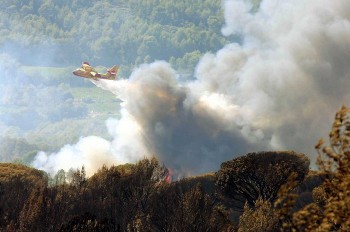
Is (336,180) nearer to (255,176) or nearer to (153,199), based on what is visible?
(153,199)

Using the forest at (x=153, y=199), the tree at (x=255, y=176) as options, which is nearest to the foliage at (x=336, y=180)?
the forest at (x=153, y=199)

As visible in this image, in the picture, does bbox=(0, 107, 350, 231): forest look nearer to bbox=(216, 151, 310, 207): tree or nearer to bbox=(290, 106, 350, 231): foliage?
bbox=(216, 151, 310, 207): tree

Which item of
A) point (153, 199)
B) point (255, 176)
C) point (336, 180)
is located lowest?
point (336, 180)

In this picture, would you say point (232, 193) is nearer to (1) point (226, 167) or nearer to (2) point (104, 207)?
(1) point (226, 167)

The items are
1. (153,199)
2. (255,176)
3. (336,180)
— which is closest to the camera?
(336,180)

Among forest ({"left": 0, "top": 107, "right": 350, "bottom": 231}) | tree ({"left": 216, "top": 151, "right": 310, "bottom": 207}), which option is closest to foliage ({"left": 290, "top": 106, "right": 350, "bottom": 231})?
forest ({"left": 0, "top": 107, "right": 350, "bottom": 231})

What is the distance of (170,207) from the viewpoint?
80312mm

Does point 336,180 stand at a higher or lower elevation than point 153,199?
lower

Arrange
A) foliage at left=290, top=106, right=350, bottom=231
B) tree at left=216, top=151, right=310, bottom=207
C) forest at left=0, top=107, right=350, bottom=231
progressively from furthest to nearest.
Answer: tree at left=216, top=151, right=310, bottom=207 → forest at left=0, top=107, right=350, bottom=231 → foliage at left=290, top=106, right=350, bottom=231

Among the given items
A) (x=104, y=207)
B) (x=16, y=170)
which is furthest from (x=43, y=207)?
(x=16, y=170)

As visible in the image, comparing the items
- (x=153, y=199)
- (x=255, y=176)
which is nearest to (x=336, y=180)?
(x=153, y=199)

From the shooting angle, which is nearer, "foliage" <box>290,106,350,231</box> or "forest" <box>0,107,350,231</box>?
"foliage" <box>290,106,350,231</box>

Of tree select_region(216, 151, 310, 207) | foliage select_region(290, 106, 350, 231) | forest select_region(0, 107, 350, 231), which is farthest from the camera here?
tree select_region(216, 151, 310, 207)

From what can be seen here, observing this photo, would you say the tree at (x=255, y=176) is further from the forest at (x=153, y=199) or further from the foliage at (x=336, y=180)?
the foliage at (x=336, y=180)
